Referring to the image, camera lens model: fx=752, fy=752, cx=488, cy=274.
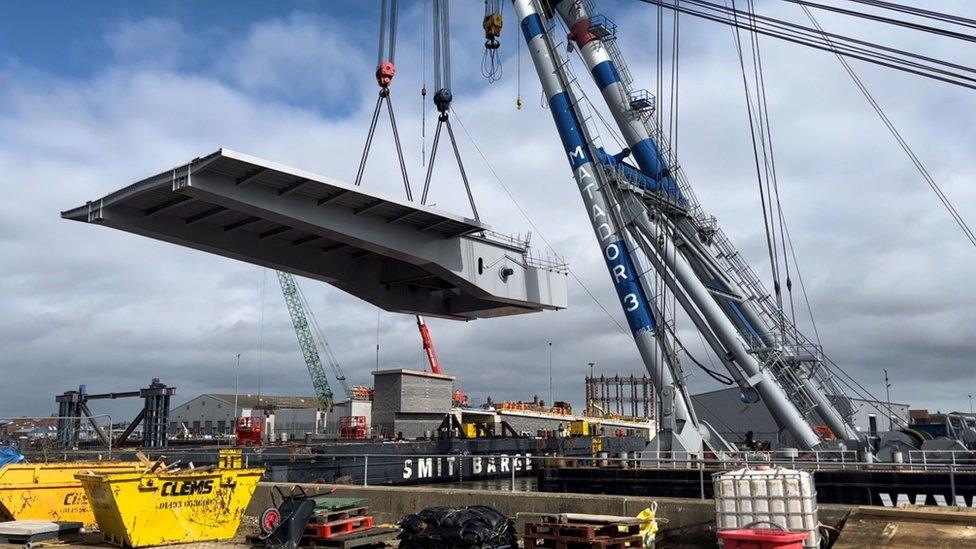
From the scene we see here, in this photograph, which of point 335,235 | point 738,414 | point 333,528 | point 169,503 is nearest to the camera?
point 333,528

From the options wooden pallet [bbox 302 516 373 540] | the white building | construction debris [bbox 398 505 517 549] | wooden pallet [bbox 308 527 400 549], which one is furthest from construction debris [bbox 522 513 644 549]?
the white building

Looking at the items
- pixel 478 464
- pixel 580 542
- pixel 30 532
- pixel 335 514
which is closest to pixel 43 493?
pixel 30 532

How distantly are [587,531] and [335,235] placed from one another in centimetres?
1420

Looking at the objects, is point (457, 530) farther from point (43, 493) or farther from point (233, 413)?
point (233, 413)

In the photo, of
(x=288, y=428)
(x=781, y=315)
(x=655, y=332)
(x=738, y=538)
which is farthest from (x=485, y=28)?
(x=288, y=428)

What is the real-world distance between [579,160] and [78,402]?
28.7 meters

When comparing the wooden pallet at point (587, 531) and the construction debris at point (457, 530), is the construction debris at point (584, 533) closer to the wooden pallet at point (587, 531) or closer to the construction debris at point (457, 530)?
the wooden pallet at point (587, 531)

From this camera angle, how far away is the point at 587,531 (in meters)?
10.5

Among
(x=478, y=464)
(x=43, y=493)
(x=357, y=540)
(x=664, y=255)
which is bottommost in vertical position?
(x=478, y=464)

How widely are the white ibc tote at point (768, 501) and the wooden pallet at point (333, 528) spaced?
5965 mm

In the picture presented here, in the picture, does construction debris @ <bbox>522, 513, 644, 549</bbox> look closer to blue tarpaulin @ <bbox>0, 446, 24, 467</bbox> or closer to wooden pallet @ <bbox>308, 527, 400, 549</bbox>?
wooden pallet @ <bbox>308, 527, 400, 549</bbox>

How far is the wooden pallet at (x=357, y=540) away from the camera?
11.9 meters

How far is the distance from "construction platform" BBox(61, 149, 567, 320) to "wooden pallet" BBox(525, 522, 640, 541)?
12250 millimetres

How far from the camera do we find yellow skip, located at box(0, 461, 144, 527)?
14.5 m
